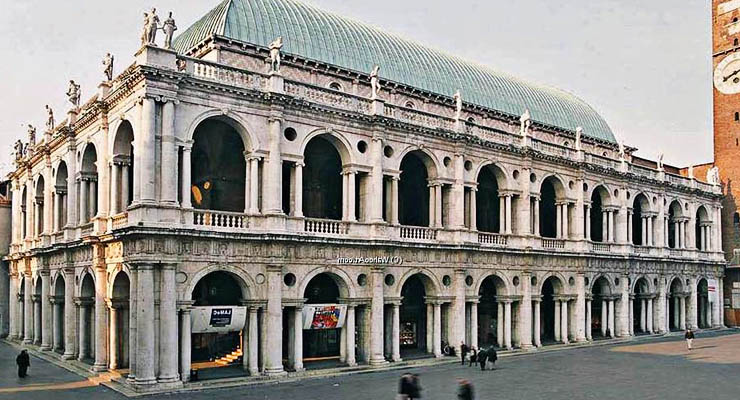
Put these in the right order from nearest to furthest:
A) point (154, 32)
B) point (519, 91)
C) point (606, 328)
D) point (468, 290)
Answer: point (154, 32)
point (468, 290)
point (606, 328)
point (519, 91)

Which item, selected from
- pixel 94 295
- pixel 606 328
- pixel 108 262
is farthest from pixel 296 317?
pixel 606 328

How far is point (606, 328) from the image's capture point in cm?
4850

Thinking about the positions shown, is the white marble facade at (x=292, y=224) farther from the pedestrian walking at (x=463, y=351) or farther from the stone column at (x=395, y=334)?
the pedestrian walking at (x=463, y=351)

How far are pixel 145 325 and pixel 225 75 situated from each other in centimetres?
1051

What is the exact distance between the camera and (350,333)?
1304 inches

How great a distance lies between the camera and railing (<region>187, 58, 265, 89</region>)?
29197 mm

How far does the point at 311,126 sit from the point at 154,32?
7.77 meters

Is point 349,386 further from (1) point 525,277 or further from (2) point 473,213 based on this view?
(1) point 525,277

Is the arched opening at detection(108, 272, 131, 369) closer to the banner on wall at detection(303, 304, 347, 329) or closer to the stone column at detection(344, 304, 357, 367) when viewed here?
the banner on wall at detection(303, 304, 347, 329)

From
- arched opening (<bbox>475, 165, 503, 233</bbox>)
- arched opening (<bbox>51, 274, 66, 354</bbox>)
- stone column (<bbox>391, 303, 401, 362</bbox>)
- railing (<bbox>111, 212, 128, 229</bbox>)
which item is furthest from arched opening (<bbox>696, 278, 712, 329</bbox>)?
arched opening (<bbox>51, 274, 66, 354</bbox>)

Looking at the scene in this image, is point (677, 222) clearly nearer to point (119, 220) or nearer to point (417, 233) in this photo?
point (417, 233)

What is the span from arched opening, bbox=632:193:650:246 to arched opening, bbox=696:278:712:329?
824 centimetres

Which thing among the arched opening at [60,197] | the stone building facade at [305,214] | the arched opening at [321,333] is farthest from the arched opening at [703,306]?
the arched opening at [60,197]

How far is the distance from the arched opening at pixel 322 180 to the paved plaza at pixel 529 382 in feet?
29.2
